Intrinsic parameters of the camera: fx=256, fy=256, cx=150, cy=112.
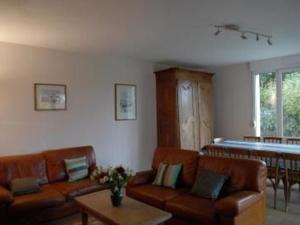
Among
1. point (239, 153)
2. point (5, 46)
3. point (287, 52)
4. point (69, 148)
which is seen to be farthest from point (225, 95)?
point (5, 46)

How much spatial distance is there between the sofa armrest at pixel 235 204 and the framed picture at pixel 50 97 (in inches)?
119

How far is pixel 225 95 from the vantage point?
6281 mm

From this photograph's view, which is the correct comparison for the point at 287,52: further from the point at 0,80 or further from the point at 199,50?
the point at 0,80

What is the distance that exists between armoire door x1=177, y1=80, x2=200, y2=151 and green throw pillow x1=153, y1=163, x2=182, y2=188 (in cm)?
189

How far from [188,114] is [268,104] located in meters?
1.78

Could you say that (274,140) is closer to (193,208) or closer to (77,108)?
(193,208)

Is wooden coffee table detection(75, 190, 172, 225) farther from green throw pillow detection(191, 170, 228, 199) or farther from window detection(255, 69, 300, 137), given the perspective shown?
window detection(255, 69, 300, 137)

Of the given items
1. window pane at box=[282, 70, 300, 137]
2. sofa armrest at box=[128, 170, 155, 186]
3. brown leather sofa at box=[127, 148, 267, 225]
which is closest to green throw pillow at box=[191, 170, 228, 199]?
brown leather sofa at box=[127, 148, 267, 225]

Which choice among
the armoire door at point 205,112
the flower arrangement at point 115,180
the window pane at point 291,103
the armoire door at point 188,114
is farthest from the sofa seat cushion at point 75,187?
the window pane at point 291,103

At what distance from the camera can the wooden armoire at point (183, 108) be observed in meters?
5.32

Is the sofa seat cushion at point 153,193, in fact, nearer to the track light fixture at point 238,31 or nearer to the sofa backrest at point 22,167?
the sofa backrest at point 22,167

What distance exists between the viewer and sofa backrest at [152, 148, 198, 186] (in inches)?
132

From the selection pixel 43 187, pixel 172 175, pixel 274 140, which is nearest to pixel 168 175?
pixel 172 175

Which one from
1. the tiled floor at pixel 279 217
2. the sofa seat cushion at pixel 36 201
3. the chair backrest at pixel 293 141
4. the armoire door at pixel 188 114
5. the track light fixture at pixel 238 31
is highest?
the track light fixture at pixel 238 31
